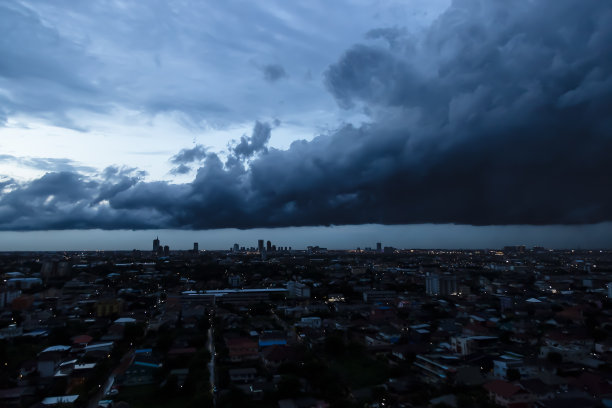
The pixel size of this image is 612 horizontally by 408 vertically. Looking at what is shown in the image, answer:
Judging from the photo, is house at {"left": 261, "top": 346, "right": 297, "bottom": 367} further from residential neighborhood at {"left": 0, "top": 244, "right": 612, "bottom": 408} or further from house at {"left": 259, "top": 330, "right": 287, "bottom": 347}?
house at {"left": 259, "top": 330, "right": 287, "bottom": 347}

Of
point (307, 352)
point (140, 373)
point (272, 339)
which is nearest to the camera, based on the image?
point (140, 373)

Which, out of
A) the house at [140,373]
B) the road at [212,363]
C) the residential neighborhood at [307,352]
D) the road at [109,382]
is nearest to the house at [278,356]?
the residential neighborhood at [307,352]

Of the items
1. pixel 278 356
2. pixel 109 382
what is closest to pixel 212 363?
pixel 278 356

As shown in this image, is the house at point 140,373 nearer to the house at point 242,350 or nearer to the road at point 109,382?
the road at point 109,382

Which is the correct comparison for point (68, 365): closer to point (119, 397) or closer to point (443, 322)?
point (119, 397)

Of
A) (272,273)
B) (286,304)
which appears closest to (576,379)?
(286,304)

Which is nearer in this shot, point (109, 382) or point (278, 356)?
point (109, 382)

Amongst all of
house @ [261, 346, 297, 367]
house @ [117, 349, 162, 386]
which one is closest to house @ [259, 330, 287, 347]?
house @ [261, 346, 297, 367]

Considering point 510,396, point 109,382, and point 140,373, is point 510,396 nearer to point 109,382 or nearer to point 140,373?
point 140,373
